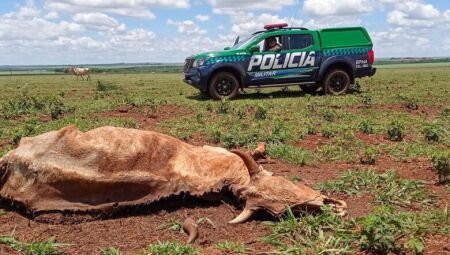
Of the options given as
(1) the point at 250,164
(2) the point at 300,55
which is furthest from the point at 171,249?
(2) the point at 300,55

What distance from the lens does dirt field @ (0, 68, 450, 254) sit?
4.08 metres

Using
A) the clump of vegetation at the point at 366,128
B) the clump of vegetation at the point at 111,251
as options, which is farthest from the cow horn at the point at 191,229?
the clump of vegetation at the point at 366,128

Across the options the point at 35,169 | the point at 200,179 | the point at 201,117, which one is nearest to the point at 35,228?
the point at 35,169

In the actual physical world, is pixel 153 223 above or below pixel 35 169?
Result: below

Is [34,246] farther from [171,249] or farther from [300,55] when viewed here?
[300,55]

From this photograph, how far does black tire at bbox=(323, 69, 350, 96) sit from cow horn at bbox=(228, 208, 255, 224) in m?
11.7

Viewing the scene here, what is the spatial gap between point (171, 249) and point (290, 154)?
3.40 metres

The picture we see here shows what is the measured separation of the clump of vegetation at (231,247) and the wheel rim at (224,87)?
1106 cm

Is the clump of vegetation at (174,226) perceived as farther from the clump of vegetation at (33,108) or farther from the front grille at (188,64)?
the front grille at (188,64)

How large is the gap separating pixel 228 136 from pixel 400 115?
15.6 feet

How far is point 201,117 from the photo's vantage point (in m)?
10.6

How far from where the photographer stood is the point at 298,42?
15227 millimetres

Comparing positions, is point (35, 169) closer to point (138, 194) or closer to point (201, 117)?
point (138, 194)

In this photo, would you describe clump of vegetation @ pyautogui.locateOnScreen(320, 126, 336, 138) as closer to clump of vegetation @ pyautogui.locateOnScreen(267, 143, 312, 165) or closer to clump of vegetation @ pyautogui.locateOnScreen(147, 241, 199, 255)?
clump of vegetation @ pyautogui.locateOnScreen(267, 143, 312, 165)
